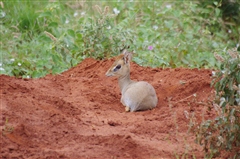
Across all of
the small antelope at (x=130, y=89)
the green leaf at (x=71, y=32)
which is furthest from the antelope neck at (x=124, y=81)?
the green leaf at (x=71, y=32)

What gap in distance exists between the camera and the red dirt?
4.89 metres

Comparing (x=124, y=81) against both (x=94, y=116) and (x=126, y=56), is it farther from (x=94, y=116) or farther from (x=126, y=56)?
(x=94, y=116)

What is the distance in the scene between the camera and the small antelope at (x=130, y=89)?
273 inches

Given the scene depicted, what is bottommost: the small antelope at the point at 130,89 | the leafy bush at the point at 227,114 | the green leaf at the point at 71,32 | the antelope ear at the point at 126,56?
the leafy bush at the point at 227,114

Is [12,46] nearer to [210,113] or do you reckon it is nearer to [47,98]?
[47,98]

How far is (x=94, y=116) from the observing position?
618cm

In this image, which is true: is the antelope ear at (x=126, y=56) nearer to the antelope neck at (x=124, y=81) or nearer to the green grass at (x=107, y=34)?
the antelope neck at (x=124, y=81)

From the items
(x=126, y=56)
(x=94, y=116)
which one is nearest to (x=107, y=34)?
(x=126, y=56)

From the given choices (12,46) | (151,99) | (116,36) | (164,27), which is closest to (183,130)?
(151,99)

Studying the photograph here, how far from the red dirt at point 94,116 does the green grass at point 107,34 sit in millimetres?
544

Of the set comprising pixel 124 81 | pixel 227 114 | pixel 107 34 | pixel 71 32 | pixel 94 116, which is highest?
pixel 71 32

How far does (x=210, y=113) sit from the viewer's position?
641 centimetres

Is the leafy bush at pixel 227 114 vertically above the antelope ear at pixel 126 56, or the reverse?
the antelope ear at pixel 126 56

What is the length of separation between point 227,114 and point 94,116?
1770 mm
